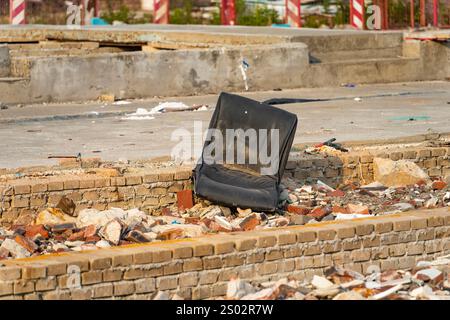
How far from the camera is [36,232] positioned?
10719 millimetres

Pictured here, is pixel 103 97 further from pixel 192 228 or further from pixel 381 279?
pixel 381 279

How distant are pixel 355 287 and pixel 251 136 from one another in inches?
105

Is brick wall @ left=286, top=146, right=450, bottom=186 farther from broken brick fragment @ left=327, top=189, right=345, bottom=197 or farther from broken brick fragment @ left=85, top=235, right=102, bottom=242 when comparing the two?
broken brick fragment @ left=85, top=235, right=102, bottom=242

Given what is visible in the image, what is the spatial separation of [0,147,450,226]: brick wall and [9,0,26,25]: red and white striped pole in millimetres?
12744

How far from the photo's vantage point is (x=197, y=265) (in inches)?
369

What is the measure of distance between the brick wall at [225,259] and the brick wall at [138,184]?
1.96m

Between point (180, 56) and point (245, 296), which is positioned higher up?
point (180, 56)

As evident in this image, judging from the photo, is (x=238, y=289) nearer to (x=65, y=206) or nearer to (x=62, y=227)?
(x=62, y=227)

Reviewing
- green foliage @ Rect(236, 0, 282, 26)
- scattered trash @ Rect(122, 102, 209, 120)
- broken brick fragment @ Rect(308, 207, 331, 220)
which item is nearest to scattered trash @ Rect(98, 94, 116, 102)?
scattered trash @ Rect(122, 102, 209, 120)


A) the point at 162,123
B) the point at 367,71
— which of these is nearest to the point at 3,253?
the point at 162,123
